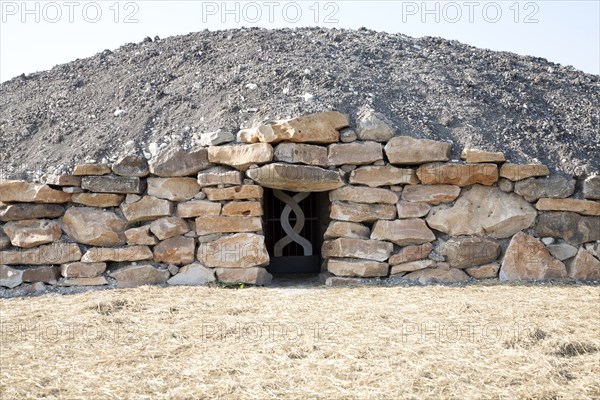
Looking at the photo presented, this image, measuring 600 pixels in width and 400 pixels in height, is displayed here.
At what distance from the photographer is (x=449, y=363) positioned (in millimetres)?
3570

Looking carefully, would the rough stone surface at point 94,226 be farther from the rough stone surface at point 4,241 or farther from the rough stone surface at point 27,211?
the rough stone surface at point 4,241

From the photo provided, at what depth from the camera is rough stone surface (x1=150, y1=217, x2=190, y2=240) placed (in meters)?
6.12

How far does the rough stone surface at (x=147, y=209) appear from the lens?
6.13 meters

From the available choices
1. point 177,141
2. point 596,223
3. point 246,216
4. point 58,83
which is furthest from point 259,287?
point 58,83

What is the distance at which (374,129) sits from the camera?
618 centimetres

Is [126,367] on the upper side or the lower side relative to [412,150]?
lower

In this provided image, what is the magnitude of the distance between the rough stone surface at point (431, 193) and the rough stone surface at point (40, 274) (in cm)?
359

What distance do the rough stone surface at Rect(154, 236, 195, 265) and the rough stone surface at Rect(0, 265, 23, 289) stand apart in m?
1.34

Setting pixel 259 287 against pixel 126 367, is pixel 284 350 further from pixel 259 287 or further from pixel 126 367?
pixel 259 287

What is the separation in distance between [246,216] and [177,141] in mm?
1092

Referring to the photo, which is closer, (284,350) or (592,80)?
(284,350)

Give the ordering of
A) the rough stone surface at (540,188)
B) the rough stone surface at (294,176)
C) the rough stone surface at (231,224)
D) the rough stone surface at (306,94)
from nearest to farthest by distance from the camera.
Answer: the rough stone surface at (294,176) → the rough stone surface at (231,224) → the rough stone surface at (540,188) → the rough stone surface at (306,94)

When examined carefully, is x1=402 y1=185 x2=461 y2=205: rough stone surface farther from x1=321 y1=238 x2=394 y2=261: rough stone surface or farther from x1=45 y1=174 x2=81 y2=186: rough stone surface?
x1=45 y1=174 x2=81 y2=186: rough stone surface

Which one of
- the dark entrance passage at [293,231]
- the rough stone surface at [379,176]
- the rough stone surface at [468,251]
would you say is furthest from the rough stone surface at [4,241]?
the rough stone surface at [468,251]
